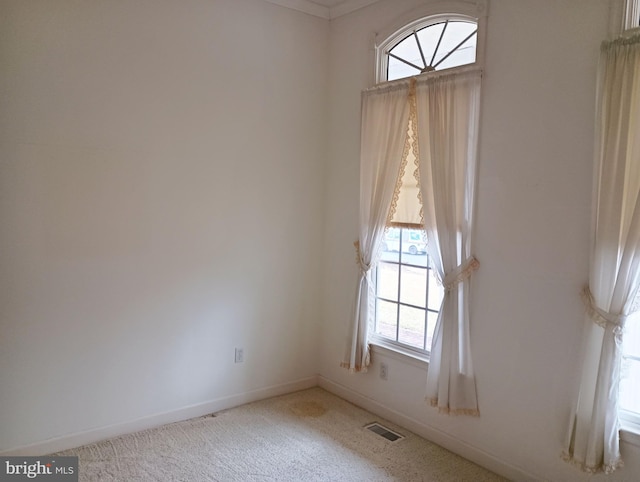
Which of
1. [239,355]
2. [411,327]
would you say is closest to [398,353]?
[411,327]

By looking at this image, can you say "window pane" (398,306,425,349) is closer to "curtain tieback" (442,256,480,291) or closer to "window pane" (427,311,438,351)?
"window pane" (427,311,438,351)

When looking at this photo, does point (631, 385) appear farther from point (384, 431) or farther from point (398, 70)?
point (398, 70)

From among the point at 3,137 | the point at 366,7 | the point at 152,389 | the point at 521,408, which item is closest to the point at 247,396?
the point at 152,389

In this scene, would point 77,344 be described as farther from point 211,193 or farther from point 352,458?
point 352,458

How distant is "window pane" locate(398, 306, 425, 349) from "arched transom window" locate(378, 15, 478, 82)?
1.69m

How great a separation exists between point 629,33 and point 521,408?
202cm

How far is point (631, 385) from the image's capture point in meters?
2.35

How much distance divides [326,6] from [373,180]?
1582 mm

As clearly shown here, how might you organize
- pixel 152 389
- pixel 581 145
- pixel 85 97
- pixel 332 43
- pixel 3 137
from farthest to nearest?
pixel 332 43 < pixel 152 389 < pixel 85 97 < pixel 3 137 < pixel 581 145

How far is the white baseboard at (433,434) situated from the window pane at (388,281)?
0.82 meters

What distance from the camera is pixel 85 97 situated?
9.45 ft

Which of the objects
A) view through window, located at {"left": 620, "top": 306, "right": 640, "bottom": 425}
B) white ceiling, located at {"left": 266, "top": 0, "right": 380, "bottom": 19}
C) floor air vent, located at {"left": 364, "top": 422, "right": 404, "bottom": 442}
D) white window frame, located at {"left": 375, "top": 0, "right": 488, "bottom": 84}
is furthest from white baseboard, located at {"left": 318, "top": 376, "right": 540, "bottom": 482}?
white ceiling, located at {"left": 266, "top": 0, "right": 380, "bottom": 19}

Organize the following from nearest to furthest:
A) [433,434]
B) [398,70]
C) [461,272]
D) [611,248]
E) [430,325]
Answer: [611,248] < [461,272] < [433,434] < [430,325] < [398,70]

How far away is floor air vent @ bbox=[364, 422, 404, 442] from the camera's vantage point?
3.23 m
